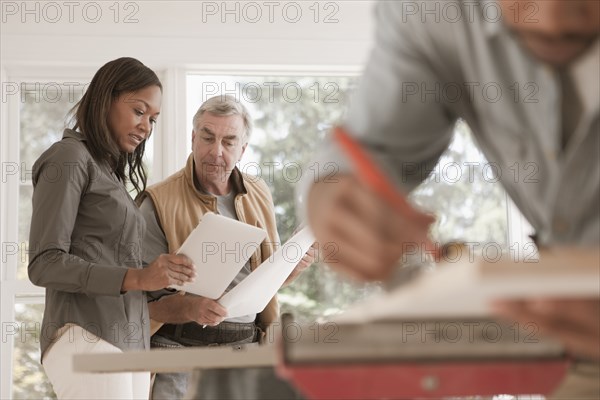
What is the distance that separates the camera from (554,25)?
34.8 inches

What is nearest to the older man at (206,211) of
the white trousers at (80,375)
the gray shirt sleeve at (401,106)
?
the white trousers at (80,375)

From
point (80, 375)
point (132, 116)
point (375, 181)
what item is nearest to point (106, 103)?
point (132, 116)

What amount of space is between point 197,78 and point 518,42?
3320 millimetres

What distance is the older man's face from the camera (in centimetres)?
321

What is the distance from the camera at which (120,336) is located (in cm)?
251

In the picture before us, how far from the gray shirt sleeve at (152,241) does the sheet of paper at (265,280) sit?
0.97 ft

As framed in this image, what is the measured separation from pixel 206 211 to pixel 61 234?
2.47 ft

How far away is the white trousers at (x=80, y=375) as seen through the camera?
2379 mm

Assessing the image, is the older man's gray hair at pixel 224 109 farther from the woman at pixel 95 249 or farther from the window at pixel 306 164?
the window at pixel 306 164

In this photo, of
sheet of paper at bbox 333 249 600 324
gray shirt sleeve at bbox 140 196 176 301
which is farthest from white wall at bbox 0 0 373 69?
sheet of paper at bbox 333 249 600 324

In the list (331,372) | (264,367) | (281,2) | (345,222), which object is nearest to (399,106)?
(345,222)

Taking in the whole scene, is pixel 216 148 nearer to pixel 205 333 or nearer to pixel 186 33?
pixel 205 333

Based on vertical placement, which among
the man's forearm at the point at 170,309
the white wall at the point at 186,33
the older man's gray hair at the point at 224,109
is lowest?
the man's forearm at the point at 170,309

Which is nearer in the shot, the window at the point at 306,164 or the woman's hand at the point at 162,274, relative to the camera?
the woman's hand at the point at 162,274
